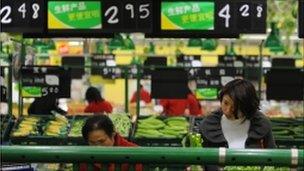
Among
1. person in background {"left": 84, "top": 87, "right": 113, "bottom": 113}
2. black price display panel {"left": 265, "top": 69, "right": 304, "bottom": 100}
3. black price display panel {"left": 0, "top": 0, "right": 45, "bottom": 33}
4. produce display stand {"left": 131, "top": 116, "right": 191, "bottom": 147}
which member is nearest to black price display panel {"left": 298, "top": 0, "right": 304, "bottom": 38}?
black price display panel {"left": 265, "top": 69, "right": 304, "bottom": 100}

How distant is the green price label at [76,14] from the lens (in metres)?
6.50

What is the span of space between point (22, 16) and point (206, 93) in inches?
114

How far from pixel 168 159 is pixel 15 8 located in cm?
495

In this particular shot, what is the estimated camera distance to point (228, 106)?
3398mm

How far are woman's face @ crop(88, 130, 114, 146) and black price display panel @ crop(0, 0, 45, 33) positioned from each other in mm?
3265

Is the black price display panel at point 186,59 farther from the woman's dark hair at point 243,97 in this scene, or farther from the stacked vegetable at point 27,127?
the woman's dark hair at point 243,97

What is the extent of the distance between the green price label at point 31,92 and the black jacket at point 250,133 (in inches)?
168

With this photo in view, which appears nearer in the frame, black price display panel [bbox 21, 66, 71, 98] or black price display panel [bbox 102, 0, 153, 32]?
black price display panel [bbox 102, 0, 153, 32]

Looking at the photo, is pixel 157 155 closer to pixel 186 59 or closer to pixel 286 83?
pixel 286 83

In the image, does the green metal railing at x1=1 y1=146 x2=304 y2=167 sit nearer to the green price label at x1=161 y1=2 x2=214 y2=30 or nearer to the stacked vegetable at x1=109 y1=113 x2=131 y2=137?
the stacked vegetable at x1=109 y1=113 x2=131 y2=137

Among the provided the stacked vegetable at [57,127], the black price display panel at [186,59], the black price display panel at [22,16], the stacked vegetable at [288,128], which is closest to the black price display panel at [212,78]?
the stacked vegetable at [288,128]

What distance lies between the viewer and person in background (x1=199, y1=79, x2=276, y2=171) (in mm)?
3381

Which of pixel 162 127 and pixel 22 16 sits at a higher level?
pixel 22 16

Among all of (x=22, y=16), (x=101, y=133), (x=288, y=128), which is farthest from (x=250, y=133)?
(x=22, y=16)
